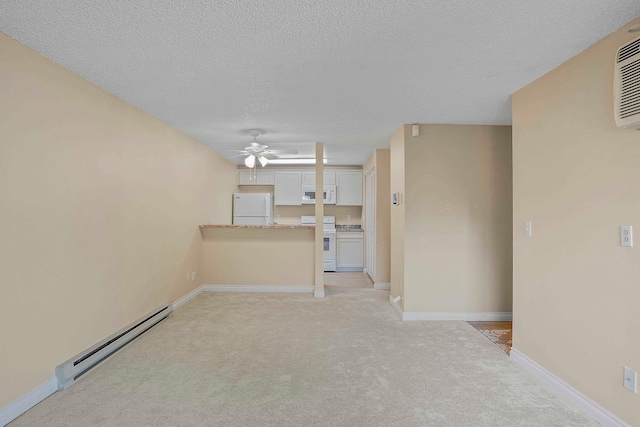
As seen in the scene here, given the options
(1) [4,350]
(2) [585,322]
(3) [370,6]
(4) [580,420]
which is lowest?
(4) [580,420]

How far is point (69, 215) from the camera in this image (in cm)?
245

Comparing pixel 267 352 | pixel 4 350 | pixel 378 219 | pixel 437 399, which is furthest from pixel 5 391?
pixel 378 219

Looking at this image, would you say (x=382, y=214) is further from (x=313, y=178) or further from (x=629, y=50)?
(x=629, y=50)

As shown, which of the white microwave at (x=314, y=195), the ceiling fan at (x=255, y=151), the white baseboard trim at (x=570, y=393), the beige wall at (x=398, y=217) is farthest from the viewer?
the white microwave at (x=314, y=195)

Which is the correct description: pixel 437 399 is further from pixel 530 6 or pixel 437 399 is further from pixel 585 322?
pixel 530 6

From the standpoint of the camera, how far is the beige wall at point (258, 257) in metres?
Result: 5.18

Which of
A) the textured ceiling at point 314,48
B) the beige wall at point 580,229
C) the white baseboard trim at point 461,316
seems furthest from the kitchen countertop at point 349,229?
the beige wall at point 580,229

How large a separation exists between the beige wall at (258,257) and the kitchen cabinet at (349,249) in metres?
1.87

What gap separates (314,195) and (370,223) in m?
1.56

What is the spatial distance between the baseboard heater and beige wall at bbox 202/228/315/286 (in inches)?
60.9

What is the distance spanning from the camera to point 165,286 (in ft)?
13.0

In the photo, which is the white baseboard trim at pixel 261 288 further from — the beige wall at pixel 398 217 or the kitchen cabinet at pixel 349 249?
the kitchen cabinet at pixel 349 249

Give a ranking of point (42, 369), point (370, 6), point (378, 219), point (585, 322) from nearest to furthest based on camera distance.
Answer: point (370, 6)
point (585, 322)
point (42, 369)
point (378, 219)

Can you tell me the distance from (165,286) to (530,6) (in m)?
4.21
